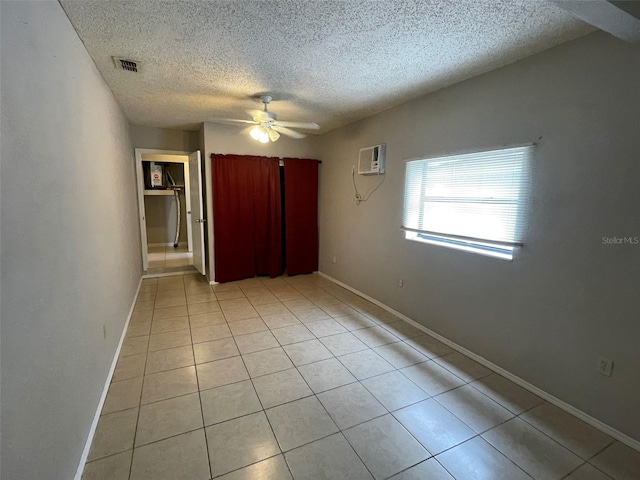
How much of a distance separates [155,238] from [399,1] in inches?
285

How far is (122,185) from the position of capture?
A: 3.37m

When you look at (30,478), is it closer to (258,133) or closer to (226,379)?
(226,379)

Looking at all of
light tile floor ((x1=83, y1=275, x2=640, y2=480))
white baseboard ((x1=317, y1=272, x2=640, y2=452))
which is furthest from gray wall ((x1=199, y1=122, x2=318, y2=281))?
white baseboard ((x1=317, y1=272, x2=640, y2=452))

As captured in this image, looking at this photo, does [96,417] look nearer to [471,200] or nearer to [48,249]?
[48,249]

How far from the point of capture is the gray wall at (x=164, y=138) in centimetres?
471

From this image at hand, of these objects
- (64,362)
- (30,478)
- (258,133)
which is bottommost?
(30,478)

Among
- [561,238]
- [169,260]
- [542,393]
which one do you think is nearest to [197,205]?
[169,260]

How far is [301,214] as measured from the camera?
5098mm

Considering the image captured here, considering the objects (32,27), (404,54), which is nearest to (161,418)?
(32,27)

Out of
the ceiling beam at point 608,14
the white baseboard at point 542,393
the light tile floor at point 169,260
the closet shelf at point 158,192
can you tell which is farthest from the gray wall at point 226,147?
the ceiling beam at point 608,14

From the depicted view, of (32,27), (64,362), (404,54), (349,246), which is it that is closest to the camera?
(32,27)

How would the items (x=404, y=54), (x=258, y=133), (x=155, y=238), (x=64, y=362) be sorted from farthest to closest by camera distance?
1. (x=155, y=238)
2. (x=258, y=133)
3. (x=404, y=54)
4. (x=64, y=362)

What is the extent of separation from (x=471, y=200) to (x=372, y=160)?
144 centimetres

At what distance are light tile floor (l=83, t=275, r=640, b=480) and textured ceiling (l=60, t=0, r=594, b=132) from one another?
94.8 inches
